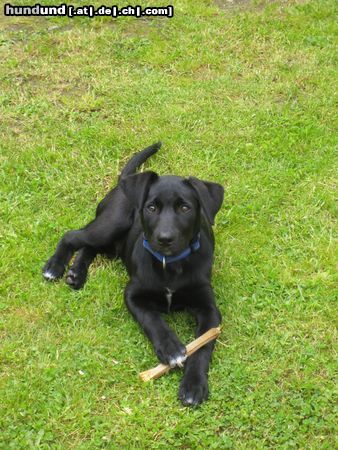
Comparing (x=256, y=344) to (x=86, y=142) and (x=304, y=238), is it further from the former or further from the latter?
(x=86, y=142)

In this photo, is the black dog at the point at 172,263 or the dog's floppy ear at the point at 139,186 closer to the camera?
the black dog at the point at 172,263

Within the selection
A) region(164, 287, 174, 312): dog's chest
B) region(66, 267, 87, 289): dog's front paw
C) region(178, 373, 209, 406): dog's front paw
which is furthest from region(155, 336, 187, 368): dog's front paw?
region(66, 267, 87, 289): dog's front paw

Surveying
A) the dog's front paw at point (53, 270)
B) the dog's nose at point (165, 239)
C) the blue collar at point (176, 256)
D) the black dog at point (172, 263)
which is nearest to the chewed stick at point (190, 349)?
the black dog at point (172, 263)

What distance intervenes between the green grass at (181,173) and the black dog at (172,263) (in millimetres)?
117

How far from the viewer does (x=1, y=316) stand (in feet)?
14.4

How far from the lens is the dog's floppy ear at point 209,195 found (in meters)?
4.09

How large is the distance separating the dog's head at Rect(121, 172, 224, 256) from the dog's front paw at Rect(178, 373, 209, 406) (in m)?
0.74

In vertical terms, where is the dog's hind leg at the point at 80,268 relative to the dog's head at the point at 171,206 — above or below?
below

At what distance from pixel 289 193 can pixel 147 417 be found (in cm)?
246

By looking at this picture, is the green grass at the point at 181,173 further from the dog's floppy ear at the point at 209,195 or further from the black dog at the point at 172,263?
the dog's floppy ear at the point at 209,195

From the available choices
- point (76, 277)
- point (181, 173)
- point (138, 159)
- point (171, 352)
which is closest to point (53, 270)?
point (76, 277)

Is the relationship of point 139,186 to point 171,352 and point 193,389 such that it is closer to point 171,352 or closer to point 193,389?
point 171,352

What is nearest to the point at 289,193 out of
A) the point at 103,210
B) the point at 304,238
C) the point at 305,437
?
the point at 304,238

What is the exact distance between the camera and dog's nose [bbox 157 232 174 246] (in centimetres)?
397
